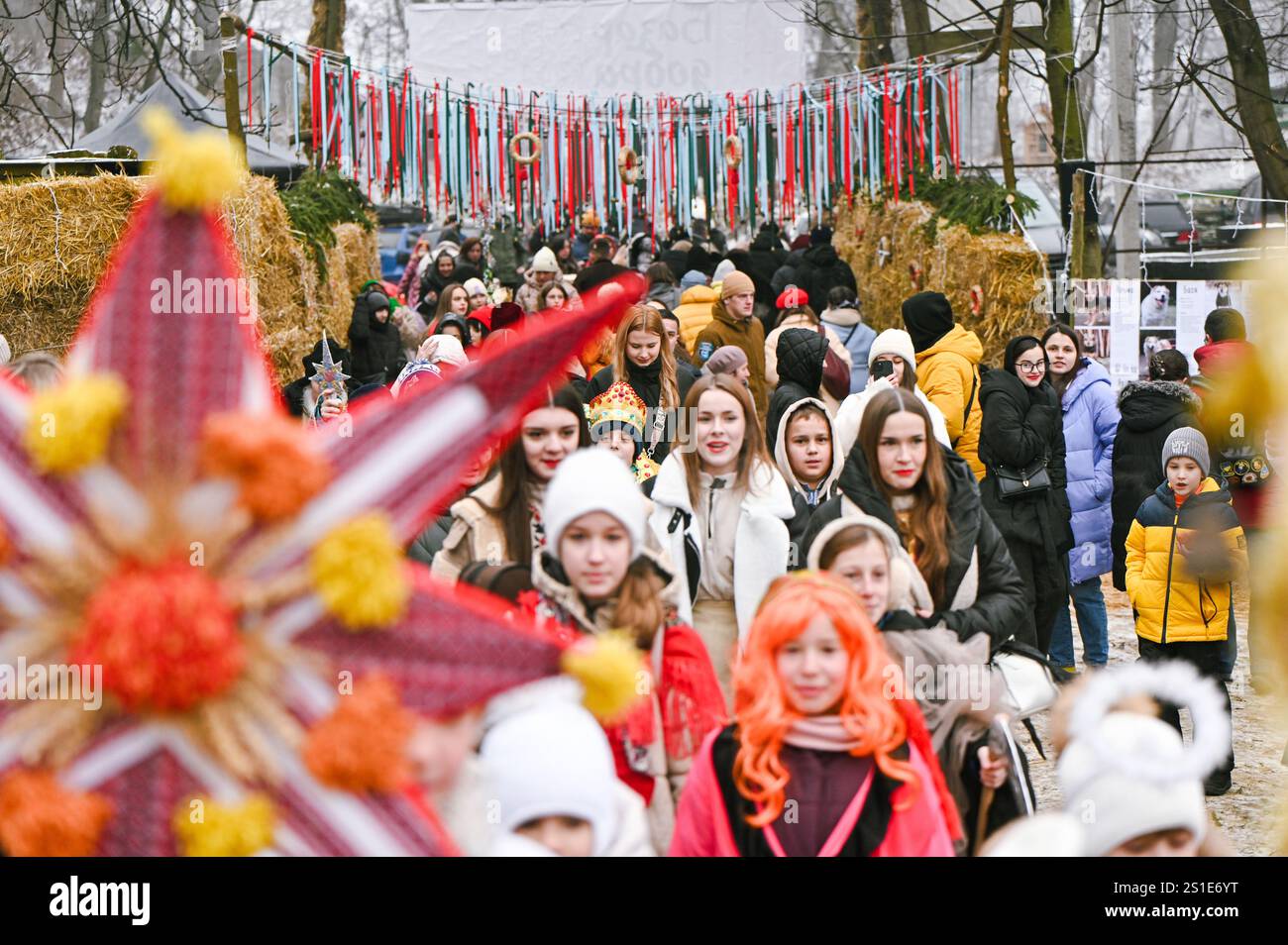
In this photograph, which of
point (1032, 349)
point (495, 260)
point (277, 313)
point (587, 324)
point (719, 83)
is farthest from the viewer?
point (495, 260)

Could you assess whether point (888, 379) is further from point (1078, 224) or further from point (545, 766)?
point (1078, 224)

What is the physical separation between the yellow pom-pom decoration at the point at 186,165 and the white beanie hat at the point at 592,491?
4.24ft

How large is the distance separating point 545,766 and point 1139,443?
5.83 m

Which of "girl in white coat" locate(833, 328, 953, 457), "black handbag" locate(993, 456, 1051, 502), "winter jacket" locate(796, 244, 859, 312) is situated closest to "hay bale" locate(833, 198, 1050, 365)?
"winter jacket" locate(796, 244, 859, 312)

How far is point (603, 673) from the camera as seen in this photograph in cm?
193

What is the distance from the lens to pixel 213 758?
6.21 ft

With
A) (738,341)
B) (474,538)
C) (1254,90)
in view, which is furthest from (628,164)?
(474,538)

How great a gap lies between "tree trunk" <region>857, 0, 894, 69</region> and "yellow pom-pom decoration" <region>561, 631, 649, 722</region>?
62.7ft

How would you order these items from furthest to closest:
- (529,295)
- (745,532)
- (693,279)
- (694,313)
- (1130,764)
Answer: (693,279), (529,295), (694,313), (745,532), (1130,764)

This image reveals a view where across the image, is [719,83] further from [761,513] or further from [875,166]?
[761,513]

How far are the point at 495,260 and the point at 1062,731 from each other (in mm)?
15146

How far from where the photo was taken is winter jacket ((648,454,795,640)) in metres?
4.55
